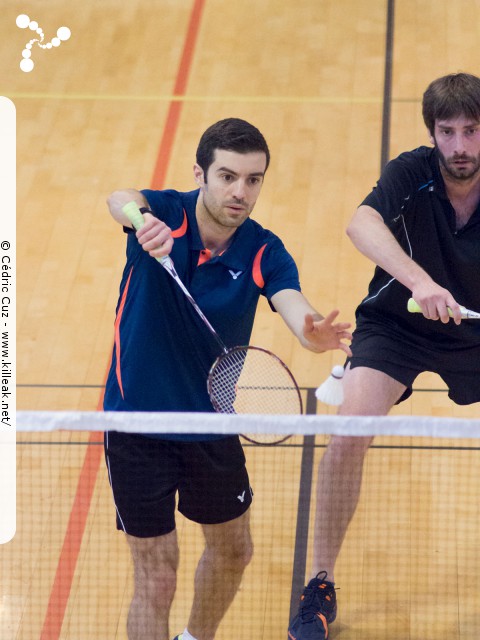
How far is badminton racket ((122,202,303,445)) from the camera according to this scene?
439 centimetres

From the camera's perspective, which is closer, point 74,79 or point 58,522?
point 58,522

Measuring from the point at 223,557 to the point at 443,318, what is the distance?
4.64 ft

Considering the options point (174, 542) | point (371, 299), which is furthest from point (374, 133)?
point (174, 542)

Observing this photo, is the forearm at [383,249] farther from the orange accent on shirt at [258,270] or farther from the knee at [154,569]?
the knee at [154,569]

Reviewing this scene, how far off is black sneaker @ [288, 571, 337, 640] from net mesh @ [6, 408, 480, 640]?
169 millimetres

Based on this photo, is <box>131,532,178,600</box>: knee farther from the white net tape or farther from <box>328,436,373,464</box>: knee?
<box>328,436,373,464</box>: knee

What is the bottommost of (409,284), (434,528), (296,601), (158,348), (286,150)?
(296,601)

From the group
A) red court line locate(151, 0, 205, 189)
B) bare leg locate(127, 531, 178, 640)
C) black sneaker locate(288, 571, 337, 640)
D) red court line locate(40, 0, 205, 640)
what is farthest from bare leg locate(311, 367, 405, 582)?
red court line locate(151, 0, 205, 189)

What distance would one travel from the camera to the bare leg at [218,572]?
188 inches

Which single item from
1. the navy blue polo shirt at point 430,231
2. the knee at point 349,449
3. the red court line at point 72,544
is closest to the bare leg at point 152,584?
the red court line at point 72,544

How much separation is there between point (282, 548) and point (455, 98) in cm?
250

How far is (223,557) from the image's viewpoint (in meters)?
4.83

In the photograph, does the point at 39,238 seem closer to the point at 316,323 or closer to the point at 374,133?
the point at 374,133

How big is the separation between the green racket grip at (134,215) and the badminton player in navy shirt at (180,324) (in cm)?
7
